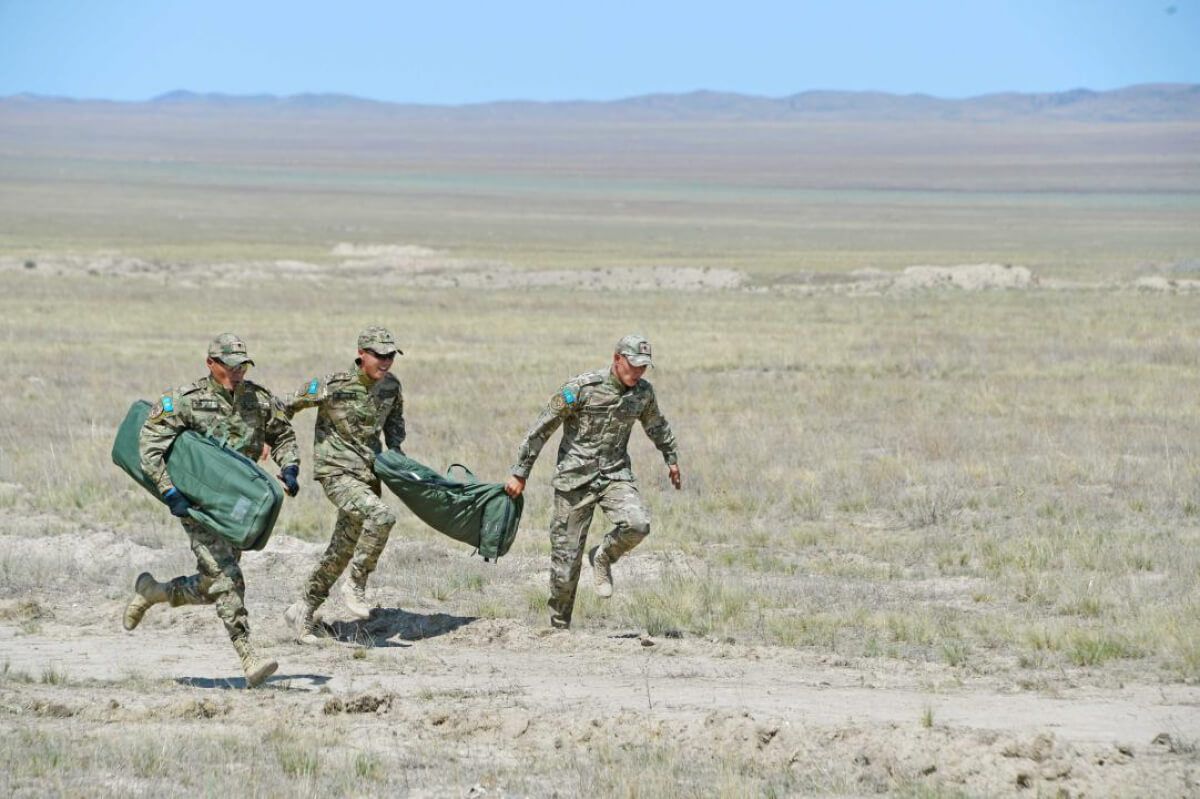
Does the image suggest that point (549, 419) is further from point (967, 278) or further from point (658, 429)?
point (967, 278)

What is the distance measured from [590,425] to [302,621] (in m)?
2.19

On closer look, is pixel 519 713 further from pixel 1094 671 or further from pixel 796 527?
pixel 796 527

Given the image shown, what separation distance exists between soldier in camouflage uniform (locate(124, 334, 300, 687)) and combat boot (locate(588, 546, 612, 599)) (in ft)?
7.01

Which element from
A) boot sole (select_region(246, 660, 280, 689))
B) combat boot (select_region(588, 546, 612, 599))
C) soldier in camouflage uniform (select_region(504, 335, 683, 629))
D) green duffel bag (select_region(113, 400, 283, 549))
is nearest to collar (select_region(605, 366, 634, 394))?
soldier in camouflage uniform (select_region(504, 335, 683, 629))

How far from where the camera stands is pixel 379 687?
8.76 meters

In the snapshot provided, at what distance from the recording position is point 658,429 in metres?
10.4

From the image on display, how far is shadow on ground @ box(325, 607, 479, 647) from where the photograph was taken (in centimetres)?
1055

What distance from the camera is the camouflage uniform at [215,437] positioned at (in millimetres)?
8750

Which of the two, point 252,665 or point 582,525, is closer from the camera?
point 252,665

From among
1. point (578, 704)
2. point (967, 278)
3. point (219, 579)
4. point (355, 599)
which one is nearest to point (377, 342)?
point (355, 599)

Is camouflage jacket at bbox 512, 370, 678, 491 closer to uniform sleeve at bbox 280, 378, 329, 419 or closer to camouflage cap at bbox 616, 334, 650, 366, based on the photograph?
camouflage cap at bbox 616, 334, 650, 366

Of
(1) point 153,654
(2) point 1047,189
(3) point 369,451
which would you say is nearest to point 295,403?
(3) point 369,451

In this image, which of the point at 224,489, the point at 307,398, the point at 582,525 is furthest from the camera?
the point at 582,525

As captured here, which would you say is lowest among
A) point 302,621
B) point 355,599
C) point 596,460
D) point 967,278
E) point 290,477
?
point 967,278
